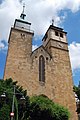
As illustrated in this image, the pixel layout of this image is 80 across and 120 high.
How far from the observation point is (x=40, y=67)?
28.2 meters

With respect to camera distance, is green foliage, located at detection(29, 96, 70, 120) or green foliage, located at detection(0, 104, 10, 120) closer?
green foliage, located at detection(0, 104, 10, 120)

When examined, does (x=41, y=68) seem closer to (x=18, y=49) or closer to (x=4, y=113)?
(x=18, y=49)

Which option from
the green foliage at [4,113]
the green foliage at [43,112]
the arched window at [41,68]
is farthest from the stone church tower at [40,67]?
the green foliage at [4,113]

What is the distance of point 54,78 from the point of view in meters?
28.0

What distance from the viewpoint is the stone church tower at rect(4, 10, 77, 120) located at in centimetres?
2600

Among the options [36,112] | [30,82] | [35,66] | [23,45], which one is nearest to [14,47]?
[23,45]

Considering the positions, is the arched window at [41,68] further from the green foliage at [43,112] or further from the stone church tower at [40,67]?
the green foliage at [43,112]

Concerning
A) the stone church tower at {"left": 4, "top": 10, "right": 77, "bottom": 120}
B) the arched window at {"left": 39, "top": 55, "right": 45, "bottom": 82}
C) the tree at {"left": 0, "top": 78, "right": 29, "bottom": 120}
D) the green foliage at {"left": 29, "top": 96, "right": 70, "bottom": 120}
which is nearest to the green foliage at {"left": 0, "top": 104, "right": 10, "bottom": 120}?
the tree at {"left": 0, "top": 78, "right": 29, "bottom": 120}

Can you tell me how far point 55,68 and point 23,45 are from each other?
600 cm

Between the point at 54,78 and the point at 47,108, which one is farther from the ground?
the point at 54,78

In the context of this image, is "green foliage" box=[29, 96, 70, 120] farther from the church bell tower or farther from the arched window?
the arched window

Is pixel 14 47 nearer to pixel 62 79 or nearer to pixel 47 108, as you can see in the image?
pixel 62 79

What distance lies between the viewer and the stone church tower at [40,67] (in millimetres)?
26000

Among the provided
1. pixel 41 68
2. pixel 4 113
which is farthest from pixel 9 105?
pixel 41 68
